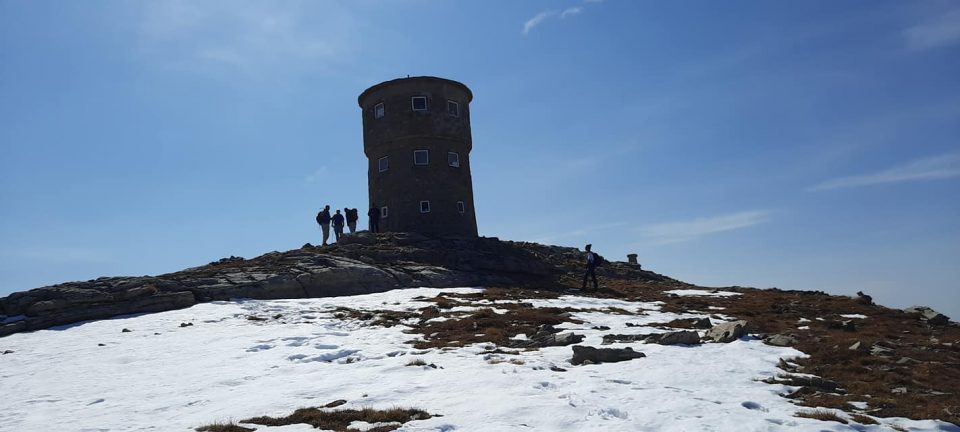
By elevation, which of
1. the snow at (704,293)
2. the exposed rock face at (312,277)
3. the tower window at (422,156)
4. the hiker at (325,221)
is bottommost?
the snow at (704,293)

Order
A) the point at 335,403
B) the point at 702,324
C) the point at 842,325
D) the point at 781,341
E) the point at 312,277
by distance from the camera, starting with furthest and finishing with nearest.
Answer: the point at 312,277 → the point at 842,325 → the point at 702,324 → the point at 781,341 → the point at 335,403

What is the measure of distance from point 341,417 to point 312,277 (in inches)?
720

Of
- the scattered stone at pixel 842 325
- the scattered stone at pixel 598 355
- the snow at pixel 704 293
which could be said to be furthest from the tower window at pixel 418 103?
the scattered stone at pixel 598 355

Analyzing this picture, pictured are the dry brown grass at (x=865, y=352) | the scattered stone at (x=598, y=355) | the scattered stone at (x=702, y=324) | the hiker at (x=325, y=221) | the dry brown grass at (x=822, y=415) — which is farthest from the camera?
the hiker at (x=325, y=221)

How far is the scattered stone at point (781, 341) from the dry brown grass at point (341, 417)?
10.5 meters

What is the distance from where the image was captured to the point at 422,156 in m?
40.2

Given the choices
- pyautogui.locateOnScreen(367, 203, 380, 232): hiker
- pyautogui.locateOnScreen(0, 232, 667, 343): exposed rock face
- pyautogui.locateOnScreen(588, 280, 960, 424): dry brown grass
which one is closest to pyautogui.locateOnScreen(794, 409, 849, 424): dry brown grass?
pyautogui.locateOnScreen(588, 280, 960, 424): dry brown grass

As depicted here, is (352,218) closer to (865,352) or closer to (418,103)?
(418,103)

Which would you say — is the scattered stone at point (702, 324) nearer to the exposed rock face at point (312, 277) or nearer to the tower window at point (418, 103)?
the exposed rock face at point (312, 277)

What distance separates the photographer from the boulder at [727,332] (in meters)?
16.8

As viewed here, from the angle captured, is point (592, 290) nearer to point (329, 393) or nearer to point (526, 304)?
point (526, 304)

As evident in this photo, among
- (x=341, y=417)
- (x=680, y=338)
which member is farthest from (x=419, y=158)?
(x=341, y=417)

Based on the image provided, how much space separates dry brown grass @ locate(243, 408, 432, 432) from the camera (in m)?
10.3

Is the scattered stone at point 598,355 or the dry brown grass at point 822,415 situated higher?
the scattered stone at point 598,355
